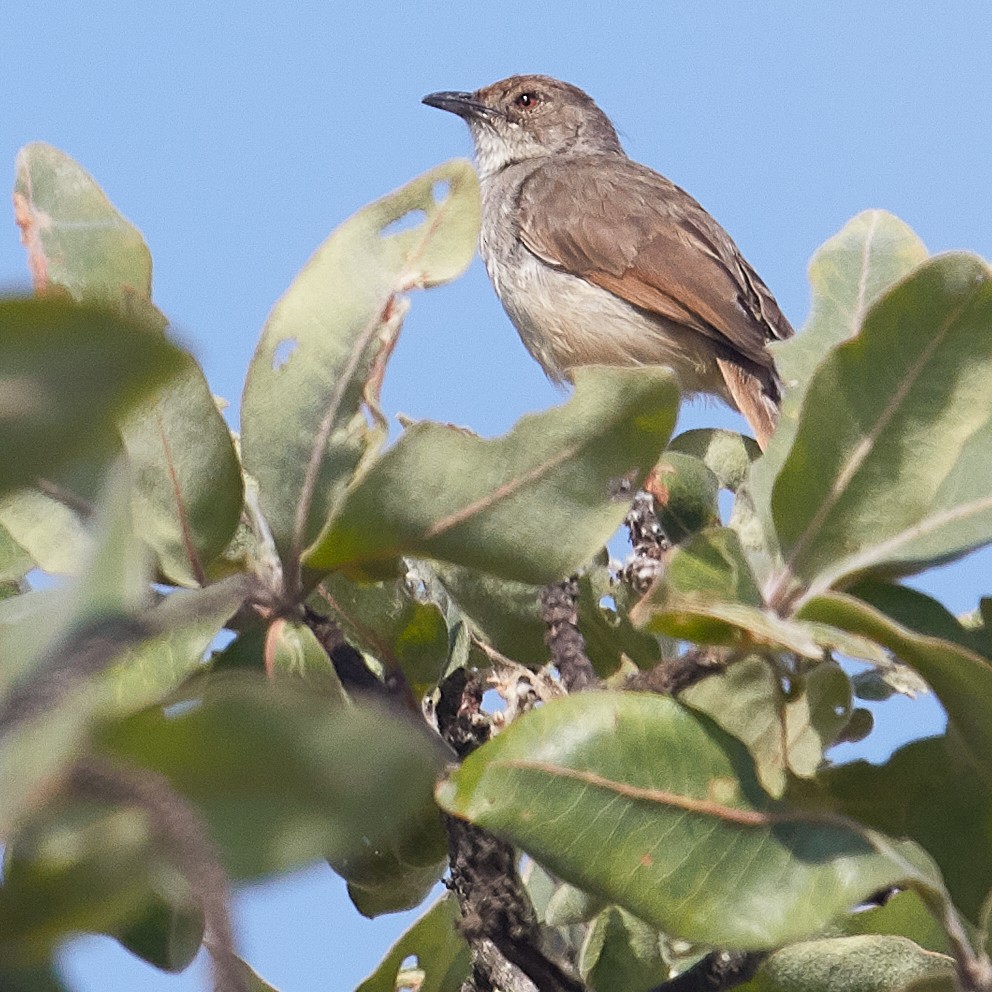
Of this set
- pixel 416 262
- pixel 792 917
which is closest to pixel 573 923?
pixel 792 917

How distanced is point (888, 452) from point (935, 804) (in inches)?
12.0

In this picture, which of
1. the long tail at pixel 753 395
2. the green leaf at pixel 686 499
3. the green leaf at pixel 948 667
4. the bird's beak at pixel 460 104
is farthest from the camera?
the bird's beak at pixel 460 104

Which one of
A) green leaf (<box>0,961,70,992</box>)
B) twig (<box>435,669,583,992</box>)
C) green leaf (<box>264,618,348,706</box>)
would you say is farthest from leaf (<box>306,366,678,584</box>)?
green leaf (<box>0,961,70,992</box>)

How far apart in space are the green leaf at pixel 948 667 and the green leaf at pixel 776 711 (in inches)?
5.7

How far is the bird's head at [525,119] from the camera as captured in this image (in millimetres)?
8617

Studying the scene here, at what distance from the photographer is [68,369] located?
58 cm

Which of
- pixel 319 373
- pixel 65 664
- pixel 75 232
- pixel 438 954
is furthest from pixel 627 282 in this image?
pixel 65 664

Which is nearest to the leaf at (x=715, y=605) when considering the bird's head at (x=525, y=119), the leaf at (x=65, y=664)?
the leaf at (x=65, y=664)

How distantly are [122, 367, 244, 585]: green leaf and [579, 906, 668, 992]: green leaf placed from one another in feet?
2.17

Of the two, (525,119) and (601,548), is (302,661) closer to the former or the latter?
(601,548)

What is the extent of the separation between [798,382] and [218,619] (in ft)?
2.05

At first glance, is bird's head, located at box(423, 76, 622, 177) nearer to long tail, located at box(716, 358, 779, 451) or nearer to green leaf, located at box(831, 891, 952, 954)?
long tail, located at box(716, 358, 779, 451)

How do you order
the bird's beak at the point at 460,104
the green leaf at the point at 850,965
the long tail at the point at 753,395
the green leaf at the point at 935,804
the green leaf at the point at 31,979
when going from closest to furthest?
the green leaf at the point at 31,979 → the green leaf at the point at 935,804 → the green leaf at the point at 850,965 → the long tail at the point at 753,395 → the bird's beak at the point at 460,104

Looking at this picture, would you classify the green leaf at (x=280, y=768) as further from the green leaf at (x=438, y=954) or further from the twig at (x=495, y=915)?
the green leaf at (x=438, y=954)
